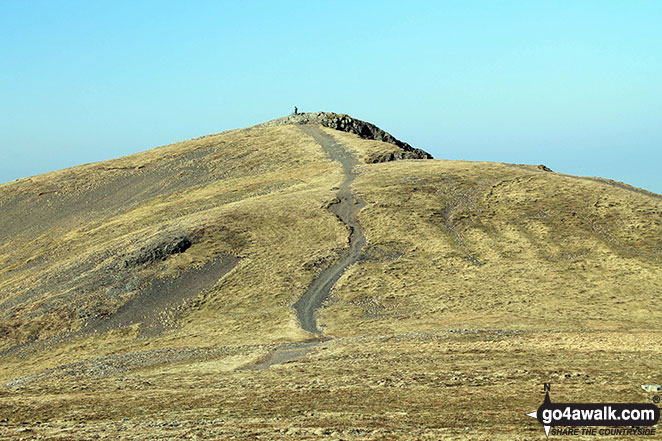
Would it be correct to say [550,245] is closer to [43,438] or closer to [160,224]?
[160,224]

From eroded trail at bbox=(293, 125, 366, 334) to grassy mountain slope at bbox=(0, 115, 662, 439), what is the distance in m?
0.94

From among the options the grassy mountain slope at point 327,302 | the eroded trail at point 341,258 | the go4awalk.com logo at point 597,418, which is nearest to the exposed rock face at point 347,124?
the grassy mountain slope at point 327,302

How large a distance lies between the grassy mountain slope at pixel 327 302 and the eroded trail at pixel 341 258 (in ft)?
3.09

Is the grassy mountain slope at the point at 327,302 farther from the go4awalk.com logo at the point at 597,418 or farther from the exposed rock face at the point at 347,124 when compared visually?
the exposed rock face at the point at 347,124

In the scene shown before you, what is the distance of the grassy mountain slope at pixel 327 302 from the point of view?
25.1m

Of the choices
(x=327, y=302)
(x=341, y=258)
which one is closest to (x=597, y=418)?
(x=327, y=302)

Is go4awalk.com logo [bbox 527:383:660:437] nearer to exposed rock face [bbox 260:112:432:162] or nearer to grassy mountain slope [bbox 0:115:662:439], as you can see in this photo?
grassy mountain slope [bbox 0:115:662:439]

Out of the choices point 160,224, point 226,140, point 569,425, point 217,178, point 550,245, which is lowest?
point 569,425

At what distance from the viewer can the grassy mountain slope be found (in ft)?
82.5

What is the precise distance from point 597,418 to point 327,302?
35.5 m

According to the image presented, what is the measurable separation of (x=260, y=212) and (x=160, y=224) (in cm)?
1401

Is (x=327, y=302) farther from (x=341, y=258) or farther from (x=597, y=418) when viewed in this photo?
(x=597, y=418)

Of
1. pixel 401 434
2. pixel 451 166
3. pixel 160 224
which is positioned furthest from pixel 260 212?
pixel 401 434

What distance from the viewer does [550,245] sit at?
63.4 meters
